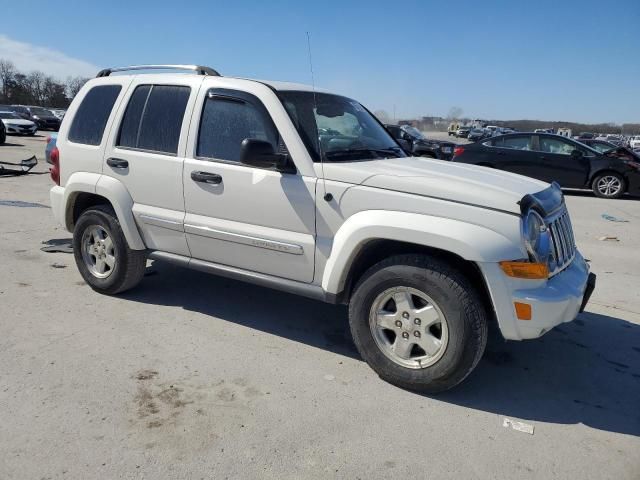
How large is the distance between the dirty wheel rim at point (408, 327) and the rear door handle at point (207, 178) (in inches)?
58.5

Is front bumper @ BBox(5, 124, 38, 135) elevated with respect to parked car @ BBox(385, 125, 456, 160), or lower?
lower

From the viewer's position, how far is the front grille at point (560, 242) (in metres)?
3.37

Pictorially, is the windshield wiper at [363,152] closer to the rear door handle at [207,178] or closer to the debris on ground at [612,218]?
the rear door handle at [207,178]

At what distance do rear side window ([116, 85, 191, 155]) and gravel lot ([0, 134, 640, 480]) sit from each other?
1.42 meters

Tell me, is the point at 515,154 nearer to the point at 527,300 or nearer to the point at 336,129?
the point at 336,129

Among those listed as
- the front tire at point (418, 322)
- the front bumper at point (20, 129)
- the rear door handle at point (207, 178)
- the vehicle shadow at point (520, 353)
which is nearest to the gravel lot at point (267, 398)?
the vehicle shadow at point (520, 353)

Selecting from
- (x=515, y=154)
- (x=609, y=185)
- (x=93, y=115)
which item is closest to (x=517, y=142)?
(x=515, y=154)

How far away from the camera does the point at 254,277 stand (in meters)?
4.00

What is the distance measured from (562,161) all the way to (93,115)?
11503 mm

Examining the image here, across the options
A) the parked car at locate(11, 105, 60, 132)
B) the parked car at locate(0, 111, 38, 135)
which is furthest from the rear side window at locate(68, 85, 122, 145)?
the parked car at locate(11, 105, 60, 132)

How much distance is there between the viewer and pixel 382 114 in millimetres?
5836

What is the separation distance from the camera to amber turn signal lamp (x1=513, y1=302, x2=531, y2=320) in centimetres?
308

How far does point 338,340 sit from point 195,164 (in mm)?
1755

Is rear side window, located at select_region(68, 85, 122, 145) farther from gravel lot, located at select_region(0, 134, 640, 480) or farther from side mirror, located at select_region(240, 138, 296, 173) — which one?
side mirror, located at select_region(240, 138, 296, 173)
